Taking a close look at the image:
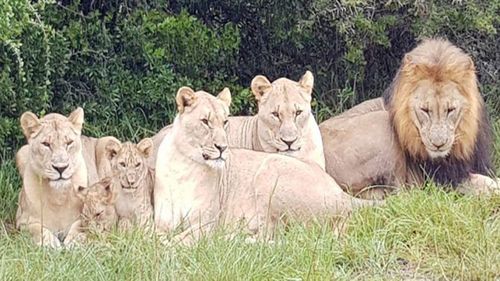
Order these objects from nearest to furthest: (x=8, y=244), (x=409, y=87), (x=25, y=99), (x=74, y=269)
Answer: (x=74, y=269), (x=8, y=244), (x=409, y=87), (x=25, y=99)

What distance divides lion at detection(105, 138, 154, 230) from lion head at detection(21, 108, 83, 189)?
205mm

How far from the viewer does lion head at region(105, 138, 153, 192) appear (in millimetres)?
6009

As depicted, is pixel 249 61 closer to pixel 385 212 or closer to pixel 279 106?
pixel 279 106

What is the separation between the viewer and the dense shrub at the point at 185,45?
7566mm

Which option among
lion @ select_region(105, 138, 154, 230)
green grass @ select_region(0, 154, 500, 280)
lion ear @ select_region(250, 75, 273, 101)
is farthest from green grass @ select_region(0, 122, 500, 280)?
lion ear @ select_region(250, 75, 273, 101)

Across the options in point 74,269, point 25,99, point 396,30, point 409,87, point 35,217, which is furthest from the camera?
point 396,30

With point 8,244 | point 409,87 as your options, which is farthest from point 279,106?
point 8,244

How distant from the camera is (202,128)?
19.4 feet

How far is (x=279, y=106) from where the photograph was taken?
6457 millimetres

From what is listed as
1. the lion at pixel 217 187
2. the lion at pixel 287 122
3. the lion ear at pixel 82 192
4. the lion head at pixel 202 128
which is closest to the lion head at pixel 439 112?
the lion at pixel 287 122

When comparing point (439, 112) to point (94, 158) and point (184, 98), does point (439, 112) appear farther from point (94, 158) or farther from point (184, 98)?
point (94, 158)

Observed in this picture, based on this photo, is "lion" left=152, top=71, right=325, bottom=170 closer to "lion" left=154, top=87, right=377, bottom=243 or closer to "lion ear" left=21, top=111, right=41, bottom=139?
"lion" left=154, top=87, right=377, bottom=243

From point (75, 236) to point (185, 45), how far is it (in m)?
2.54

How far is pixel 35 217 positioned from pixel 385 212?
1.87 metres
